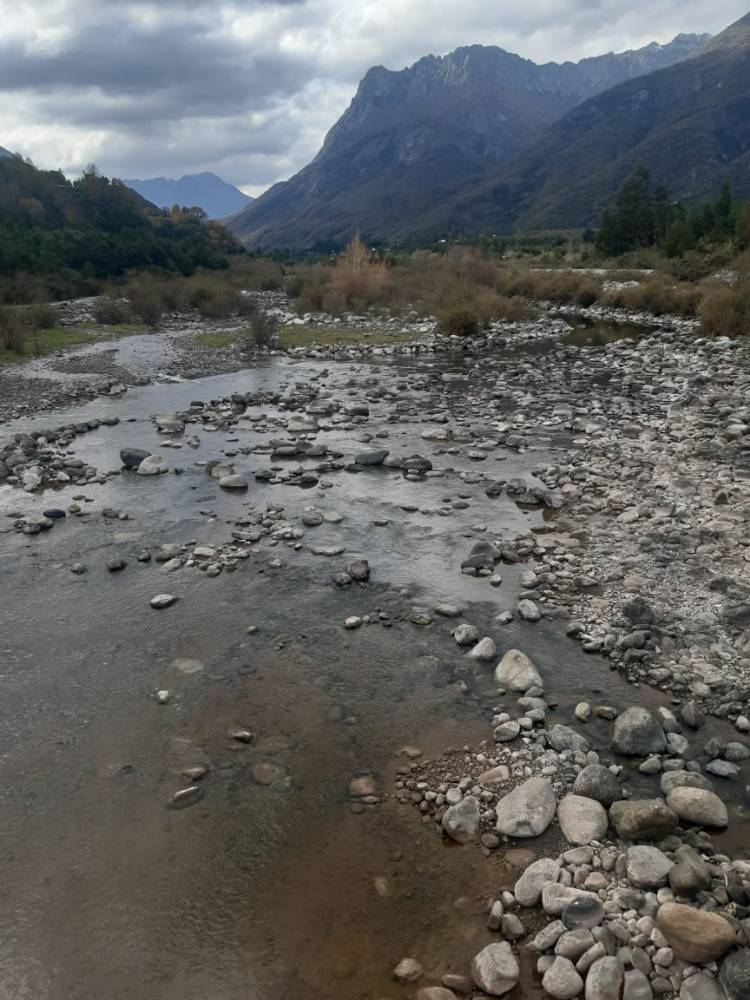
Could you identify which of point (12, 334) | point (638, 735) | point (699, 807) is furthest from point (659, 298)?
point (699, 807)

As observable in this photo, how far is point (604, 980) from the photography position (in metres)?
3.60

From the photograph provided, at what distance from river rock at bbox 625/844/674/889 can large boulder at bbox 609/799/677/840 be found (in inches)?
4.9

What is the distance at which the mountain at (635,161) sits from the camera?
136 m

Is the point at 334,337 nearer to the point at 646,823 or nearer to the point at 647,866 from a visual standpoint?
the point at 646,823

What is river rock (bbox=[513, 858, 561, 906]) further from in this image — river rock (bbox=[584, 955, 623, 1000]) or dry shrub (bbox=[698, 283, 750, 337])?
dry shrub (bbox=[698, 283, 750, 337])

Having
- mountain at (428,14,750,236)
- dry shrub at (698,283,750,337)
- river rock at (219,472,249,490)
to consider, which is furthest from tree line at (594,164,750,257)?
mountain at (428,14,750,236)

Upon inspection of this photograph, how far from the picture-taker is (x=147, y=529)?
10.2 m

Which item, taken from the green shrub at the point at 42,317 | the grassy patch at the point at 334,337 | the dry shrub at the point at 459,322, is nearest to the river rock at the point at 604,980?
the grassy patch at the point at 334,337

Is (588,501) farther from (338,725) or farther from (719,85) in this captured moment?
(719,85)

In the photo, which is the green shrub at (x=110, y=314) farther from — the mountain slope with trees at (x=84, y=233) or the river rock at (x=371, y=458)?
the river rock at (x=371, y=458)

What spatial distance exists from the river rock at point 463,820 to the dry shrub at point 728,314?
23.9 m

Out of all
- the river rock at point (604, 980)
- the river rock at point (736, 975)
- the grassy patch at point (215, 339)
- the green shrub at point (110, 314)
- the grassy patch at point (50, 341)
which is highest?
the green shrub at point (110, 314)

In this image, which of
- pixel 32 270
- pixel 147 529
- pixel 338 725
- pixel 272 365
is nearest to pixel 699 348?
pixel 272 365

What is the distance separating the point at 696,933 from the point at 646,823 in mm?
829
